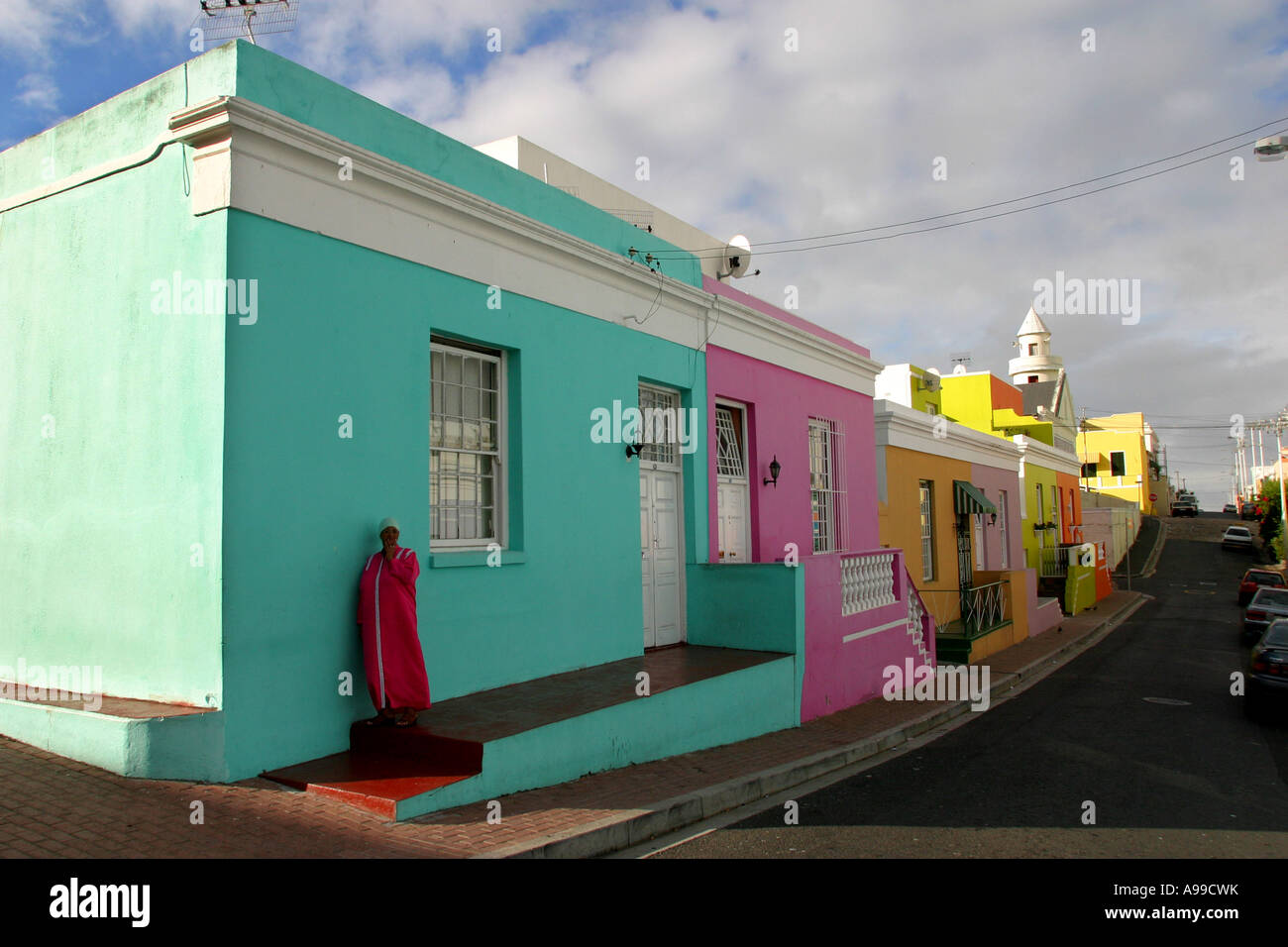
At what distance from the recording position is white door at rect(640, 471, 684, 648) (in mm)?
10055

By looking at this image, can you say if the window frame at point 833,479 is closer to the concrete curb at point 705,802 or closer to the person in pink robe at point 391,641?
the concrete curb at point 705,802

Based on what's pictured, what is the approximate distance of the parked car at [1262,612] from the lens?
65.0 feet

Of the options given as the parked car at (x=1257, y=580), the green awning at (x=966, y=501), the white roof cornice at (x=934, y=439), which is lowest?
the parked car at (x=1257, y=580)

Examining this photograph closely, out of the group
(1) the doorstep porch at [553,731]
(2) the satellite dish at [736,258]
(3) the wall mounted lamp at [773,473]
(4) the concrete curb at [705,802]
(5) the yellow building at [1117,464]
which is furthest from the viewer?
(5) the yellow building at [1117,464]

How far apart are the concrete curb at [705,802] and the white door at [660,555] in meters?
2.52

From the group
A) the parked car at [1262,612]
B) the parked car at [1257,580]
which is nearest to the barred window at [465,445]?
the parked car at [1262,612]

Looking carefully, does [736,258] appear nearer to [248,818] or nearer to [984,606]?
[984,606]

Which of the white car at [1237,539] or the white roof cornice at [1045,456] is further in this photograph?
the white car at [1237,539]

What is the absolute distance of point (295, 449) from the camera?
6059mm

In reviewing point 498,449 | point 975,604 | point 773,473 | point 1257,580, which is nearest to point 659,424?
point 773,473

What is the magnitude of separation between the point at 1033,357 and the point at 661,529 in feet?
172

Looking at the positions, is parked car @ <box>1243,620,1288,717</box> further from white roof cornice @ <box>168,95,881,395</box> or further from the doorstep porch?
white roof cornice @ <box>168,95,881,395</box>

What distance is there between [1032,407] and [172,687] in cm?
4389
